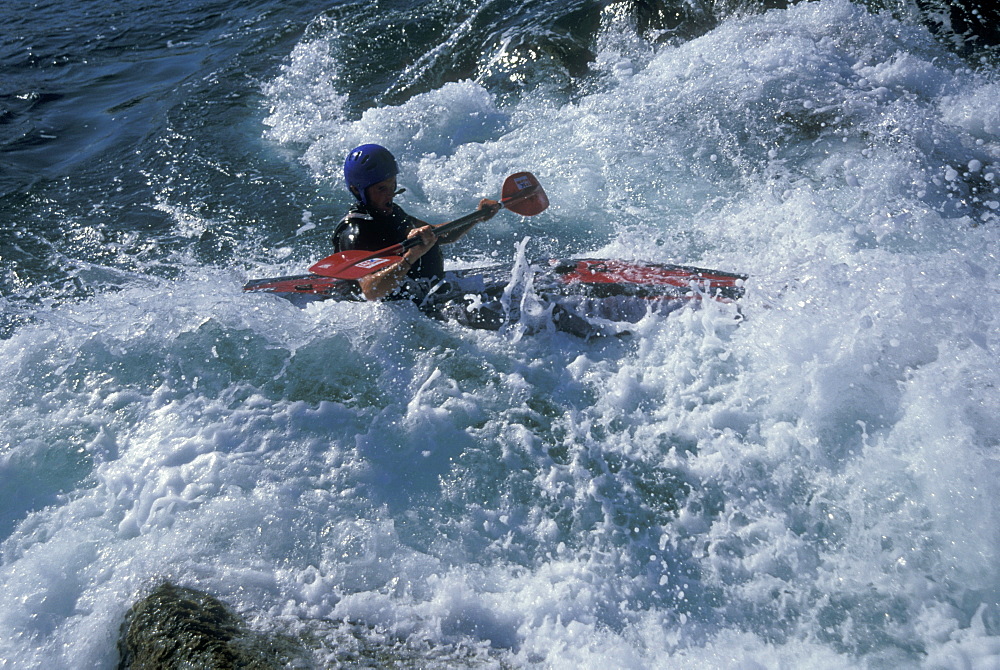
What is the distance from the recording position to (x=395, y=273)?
414 centimetres

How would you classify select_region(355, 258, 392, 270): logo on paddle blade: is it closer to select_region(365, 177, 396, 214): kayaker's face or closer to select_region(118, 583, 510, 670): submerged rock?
select_region(365, 177, 396, 214): kayaker's face

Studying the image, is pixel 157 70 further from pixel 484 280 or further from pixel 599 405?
pixel 599 405

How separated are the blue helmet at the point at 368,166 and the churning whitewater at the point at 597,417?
77 centimetres

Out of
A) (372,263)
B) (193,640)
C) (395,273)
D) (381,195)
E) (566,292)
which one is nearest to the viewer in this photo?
(193,640)

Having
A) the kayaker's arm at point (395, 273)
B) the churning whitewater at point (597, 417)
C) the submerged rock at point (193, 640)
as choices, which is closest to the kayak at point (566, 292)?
the churning whitewater at point (597, 417)


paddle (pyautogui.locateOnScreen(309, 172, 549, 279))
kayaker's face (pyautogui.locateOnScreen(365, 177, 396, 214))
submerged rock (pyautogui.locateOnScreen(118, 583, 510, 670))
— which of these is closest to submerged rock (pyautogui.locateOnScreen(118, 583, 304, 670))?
submerged rock (pyautogui.locateOnScreen(118, 583, 510, 670))

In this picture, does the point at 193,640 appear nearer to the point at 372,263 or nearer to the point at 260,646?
the point at 260,646

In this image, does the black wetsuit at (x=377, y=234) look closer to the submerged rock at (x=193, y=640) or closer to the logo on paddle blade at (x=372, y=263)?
the logo on paddle blade at (x=372, y=263)

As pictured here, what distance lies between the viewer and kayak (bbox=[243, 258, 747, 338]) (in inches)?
169

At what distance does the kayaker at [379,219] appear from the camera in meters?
4.41

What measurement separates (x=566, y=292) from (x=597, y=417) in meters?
0.89

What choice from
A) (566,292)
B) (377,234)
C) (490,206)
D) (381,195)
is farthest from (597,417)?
(381,195)

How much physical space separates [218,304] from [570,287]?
226 cm

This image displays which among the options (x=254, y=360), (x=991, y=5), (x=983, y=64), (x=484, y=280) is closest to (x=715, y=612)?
(x=484, y=280)
